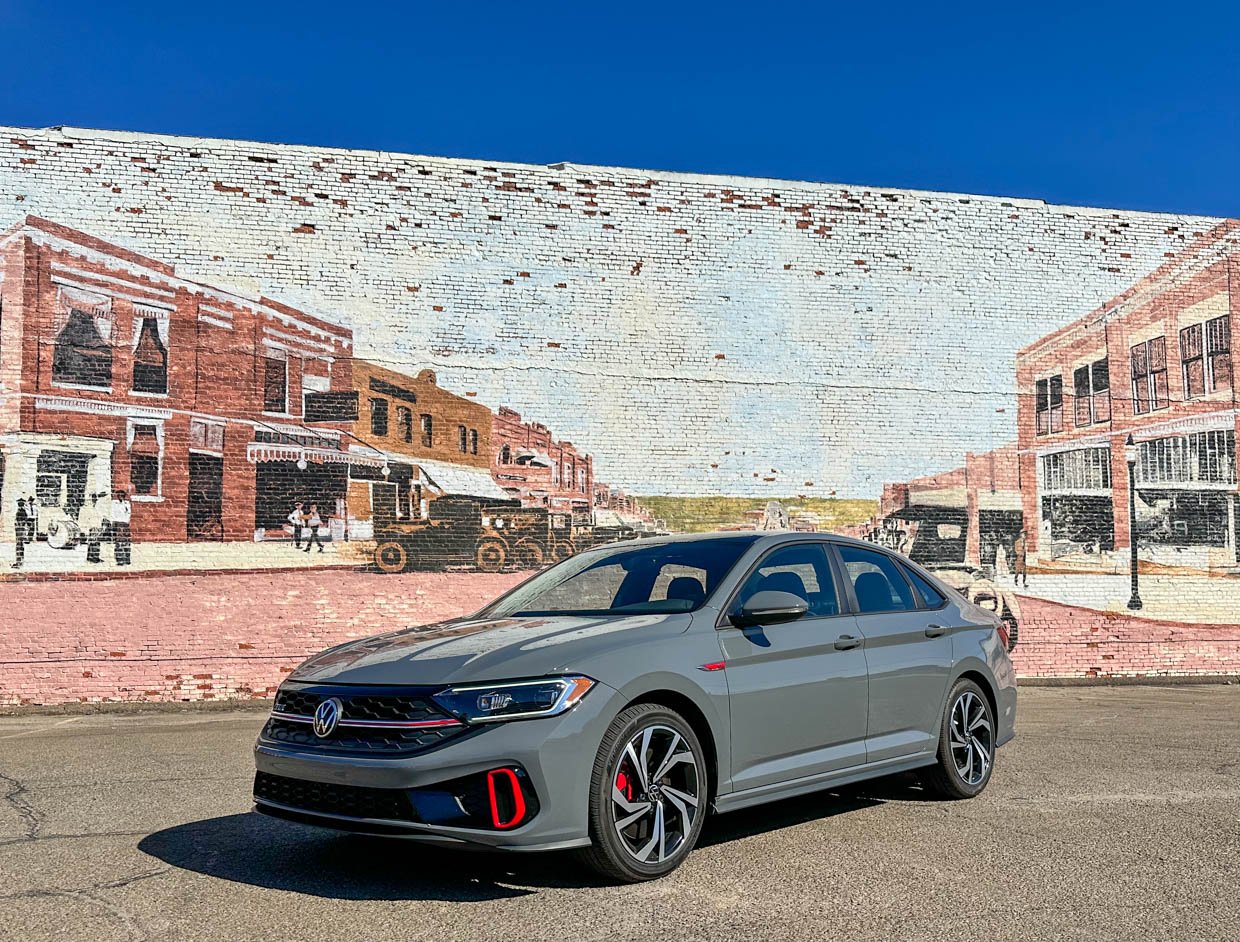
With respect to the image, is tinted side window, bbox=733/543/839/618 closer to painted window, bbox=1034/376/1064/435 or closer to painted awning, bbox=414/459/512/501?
painted awning, bbox=414/459/512/501

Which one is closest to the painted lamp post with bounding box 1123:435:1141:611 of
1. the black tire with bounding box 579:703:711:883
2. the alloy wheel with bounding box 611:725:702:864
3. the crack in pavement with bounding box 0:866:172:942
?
the black tire with bounding box 579:703:711:883

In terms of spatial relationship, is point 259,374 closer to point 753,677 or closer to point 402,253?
point 402,253

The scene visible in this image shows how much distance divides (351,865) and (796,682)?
2.23m

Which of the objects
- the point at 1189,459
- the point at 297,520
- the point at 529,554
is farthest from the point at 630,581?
the point at 1189,459

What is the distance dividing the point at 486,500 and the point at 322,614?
2509 millimetres

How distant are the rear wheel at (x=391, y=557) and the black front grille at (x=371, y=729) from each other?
395 inches

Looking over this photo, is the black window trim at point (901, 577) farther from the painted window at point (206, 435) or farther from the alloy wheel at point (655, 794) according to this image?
the painted window at point (206, 435)

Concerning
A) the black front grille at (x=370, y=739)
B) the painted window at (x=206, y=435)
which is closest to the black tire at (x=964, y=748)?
the black front grille at (x=370, y=739)

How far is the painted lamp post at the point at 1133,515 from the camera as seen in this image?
16969mm

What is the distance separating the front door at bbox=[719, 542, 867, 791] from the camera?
551cm

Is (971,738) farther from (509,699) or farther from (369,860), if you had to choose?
(369,860)

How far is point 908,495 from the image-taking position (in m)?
16.8

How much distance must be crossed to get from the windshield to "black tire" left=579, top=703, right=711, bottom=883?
68cm

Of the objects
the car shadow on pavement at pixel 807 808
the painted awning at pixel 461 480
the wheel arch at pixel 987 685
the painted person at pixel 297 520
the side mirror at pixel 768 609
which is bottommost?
the car shadow on pavement at pixel 807 808
